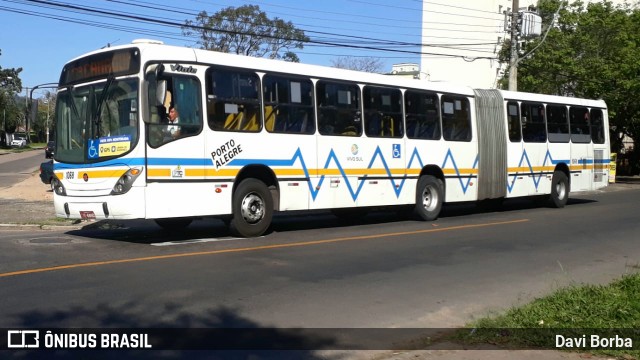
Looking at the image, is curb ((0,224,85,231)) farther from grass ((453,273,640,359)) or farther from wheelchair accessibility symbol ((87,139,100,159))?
grass ((453,273,640,359))

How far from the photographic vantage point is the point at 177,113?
35.8ft

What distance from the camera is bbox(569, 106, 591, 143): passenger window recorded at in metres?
20.4

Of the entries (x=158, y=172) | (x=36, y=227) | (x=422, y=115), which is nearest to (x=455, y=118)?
(x=422, y=115)

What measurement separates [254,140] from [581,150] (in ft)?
42.1

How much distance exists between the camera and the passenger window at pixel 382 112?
1443cm

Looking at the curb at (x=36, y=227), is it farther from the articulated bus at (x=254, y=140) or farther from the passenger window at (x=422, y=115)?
the passenger window at (x=422, y=115)

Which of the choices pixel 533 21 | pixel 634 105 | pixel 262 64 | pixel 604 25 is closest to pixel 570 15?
pixel 604 25

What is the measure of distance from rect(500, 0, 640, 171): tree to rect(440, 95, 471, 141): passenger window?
18.7 meters

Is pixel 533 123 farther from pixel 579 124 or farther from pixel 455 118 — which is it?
pixel 455 118

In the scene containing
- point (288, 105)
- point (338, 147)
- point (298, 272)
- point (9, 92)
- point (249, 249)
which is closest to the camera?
point (298, 272)

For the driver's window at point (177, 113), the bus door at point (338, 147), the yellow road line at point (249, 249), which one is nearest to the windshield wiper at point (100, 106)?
the driver's window at point (177, 113)

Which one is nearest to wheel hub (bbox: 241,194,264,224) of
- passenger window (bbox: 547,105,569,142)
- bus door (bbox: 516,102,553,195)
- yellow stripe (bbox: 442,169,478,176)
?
yellow stripe (bbox: 442,169,478,176)

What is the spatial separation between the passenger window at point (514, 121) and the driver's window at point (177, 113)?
1017 cm

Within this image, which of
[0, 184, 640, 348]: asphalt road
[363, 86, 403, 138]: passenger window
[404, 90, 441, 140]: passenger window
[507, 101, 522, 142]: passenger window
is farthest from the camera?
[507, 101, 522, 142]: passenger window
